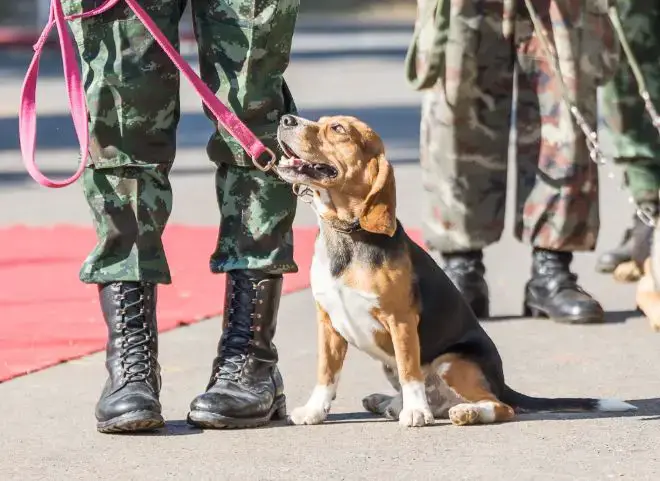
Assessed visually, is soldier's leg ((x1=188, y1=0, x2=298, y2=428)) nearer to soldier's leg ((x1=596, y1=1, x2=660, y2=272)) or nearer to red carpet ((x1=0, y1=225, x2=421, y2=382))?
red carpet ((x1=0, y1=225, x2=421, y2=382))

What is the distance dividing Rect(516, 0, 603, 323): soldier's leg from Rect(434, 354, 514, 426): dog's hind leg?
168cm

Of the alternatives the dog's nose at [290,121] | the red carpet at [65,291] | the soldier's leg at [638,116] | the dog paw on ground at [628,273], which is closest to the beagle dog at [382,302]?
the dog's nose at [290,121]

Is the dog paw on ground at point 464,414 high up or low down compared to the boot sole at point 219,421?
up

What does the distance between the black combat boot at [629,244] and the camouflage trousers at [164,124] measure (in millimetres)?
2888

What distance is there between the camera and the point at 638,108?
7.39m

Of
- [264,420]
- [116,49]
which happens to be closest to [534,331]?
[264,420]

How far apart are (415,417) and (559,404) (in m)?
0.43

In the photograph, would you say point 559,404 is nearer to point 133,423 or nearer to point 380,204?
point 380,204

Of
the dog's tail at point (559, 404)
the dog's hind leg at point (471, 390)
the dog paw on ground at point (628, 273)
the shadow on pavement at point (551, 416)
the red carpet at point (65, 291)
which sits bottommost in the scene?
the red carpet at point (65, 291)

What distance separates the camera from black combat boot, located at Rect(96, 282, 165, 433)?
4.64 meters

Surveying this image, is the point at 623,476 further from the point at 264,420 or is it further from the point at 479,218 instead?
the point at 479,218

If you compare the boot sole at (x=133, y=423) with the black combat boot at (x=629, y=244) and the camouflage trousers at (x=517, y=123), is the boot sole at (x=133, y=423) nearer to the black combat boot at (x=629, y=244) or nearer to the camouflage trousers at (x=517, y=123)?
the camouflage trousers at (x=517, y=123)

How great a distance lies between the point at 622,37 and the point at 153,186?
2.36 meters

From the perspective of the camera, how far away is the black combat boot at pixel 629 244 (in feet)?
23.9
